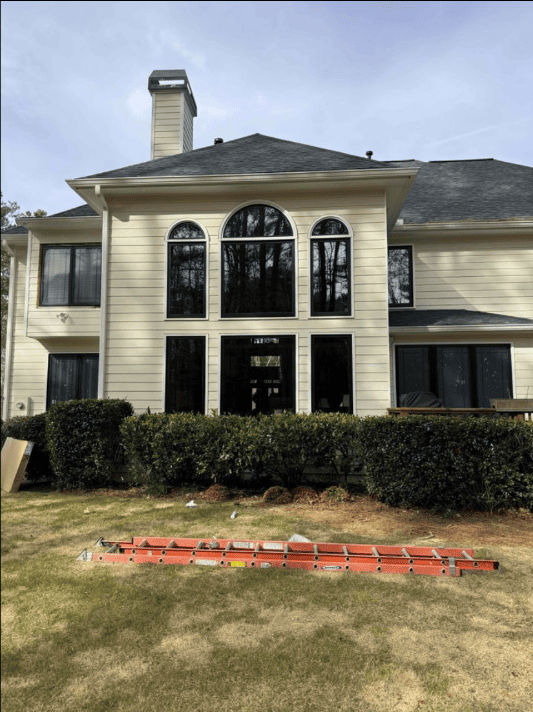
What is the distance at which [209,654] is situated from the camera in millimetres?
2211

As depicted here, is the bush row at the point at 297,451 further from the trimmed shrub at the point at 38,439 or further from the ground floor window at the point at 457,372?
the ground floor window at the point at 457,372

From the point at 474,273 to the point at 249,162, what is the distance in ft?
17.0

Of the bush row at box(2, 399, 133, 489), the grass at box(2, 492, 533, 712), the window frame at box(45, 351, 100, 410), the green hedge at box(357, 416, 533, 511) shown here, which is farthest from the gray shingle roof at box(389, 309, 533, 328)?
the window frame at box(45, 351, 100, 410)

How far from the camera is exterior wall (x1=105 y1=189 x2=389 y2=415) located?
8281 mm

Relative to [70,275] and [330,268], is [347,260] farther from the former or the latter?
[70,275]

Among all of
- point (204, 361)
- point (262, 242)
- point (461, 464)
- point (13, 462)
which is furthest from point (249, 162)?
point (13, 462)

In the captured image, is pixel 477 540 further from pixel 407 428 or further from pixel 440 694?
pixel 440 694

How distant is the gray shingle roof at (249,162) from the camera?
8.33 m

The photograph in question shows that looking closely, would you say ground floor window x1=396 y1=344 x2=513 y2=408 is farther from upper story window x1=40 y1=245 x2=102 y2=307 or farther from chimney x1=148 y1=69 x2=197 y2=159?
chimney x1=148 y1=69 x2=197 y2=159

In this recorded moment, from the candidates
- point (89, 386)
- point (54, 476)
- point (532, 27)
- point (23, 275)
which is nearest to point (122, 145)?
point (532, 27)

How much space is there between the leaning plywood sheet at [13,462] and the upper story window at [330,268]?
798cm

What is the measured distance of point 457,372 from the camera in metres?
9.58

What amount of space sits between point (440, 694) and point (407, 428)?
4.23 m

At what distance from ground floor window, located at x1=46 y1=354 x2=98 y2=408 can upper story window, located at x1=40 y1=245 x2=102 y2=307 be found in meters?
1.26
